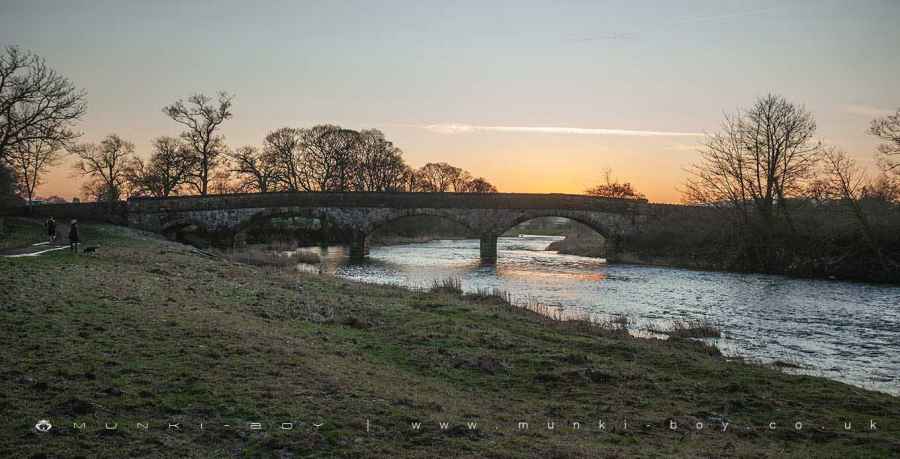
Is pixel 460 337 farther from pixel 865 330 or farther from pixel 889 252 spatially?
pixel 889 252

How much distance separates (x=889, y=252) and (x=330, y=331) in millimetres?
32187

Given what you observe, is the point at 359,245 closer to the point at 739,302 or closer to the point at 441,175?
the point at 739,302

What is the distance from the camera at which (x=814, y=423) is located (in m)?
8.35

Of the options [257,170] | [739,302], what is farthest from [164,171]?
[739,302]

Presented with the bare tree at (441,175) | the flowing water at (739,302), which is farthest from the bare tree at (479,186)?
the flowing water at (739,302)

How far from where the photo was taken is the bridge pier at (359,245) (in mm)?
49375

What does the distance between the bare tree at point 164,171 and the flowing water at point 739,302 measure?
23236mm

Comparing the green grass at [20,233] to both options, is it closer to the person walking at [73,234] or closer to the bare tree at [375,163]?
the person walking at [73,234]

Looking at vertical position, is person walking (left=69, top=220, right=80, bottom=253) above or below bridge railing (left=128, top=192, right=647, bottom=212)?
below

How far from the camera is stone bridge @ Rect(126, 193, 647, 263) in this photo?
4750cm

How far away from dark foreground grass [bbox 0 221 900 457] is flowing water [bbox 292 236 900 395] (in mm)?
2998

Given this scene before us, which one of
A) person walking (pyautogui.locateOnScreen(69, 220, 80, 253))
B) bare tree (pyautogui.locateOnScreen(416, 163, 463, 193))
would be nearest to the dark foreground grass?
person walking (pyautogui.locateOnScreen(69, 220, 80, 253))

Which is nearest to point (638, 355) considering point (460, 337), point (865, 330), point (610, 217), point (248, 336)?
point (460, 337)

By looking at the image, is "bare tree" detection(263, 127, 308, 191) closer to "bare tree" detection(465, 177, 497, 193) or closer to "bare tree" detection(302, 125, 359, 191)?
"bare tree" detection(302, 125, 359, 191)
